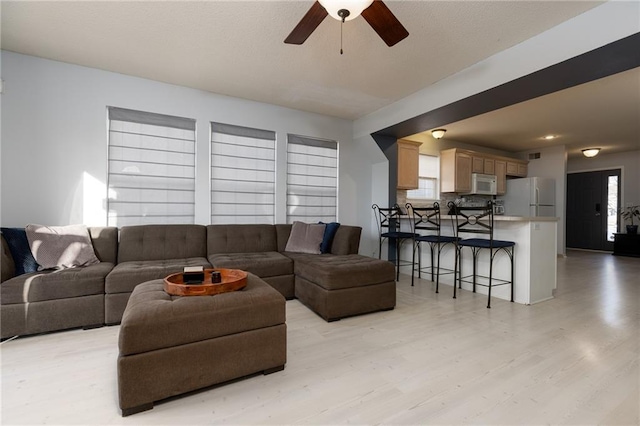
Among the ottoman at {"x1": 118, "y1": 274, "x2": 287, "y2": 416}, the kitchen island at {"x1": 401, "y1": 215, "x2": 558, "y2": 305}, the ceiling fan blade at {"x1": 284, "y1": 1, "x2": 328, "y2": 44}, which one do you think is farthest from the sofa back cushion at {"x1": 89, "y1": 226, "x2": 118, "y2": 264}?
the kitchen island at {"x1": 401, "y1": 215, "x2": 558, "y2": 305}

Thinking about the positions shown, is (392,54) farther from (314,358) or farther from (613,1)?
(314,358)

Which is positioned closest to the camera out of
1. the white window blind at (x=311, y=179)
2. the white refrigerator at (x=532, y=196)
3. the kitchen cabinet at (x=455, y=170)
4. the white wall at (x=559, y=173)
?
the white window blind at (x=311, y=179)

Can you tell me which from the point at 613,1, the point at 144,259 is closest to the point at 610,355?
the point at 613,1

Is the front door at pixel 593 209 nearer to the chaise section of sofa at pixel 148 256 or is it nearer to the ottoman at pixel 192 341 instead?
the ottoman at pixel 192 341

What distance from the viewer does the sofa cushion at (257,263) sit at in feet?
10.2

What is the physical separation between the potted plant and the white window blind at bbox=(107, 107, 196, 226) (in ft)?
29.8

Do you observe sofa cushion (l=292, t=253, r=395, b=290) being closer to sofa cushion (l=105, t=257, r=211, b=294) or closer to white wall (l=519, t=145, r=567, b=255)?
sofa cushion (l=105, t=257, r=211, b=294)

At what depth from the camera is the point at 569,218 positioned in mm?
8094

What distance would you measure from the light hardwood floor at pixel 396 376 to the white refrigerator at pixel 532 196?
12.9ft

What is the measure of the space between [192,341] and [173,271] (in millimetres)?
1354

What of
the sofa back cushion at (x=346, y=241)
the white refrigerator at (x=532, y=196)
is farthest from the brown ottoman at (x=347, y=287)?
the white refrigerator at (x=532, y=196)

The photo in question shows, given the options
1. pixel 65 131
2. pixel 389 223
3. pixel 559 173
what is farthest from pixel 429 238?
pixel 559 173

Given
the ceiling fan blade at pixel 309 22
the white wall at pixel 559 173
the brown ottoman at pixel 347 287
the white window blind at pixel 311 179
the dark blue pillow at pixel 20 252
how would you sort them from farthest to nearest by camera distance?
1. the white wall at pixel 559 173
2. the white window blind at pixel 311 179
3. the brown ottoman at pixel 347 287
4. the dark blue pillow at pixel 20 252
5. the ceiling fan blade at pixel 309 22

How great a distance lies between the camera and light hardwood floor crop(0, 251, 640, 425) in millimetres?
1481
